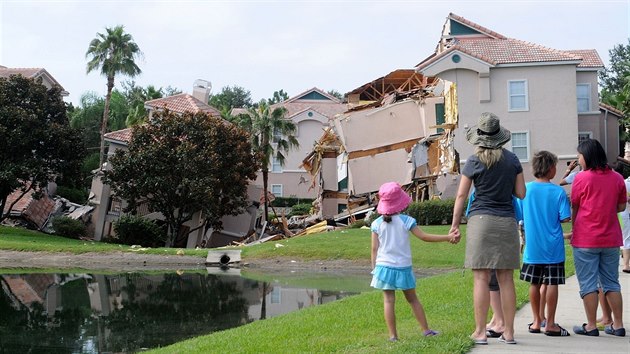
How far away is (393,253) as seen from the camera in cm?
878

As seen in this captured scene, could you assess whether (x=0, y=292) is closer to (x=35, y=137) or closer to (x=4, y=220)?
(x=35, y=137)

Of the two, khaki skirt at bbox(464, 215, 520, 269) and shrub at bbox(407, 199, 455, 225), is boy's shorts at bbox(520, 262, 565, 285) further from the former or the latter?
shrub at bbox(407, 199, 455, 225)

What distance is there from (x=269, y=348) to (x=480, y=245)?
3104 millimetres

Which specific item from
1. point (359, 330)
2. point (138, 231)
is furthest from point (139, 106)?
point (359, 330)

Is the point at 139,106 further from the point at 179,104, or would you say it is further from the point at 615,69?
the point at 615,69

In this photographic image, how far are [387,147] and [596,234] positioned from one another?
3922 centimetres

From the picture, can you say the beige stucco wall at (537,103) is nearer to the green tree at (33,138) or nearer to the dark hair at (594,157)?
the green tree at (33,138)

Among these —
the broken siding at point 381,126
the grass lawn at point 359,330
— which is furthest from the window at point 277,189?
the grass lawn at point 359,330

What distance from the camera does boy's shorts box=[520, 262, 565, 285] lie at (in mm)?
8773

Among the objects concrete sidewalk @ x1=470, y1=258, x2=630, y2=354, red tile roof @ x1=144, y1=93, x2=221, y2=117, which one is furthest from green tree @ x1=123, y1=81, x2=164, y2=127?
concrete sidewalk @ x1=470, y1=258, x2=630, y2=354

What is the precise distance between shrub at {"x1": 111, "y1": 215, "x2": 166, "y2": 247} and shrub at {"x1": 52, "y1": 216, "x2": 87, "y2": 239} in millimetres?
3321

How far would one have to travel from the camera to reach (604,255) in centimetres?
875

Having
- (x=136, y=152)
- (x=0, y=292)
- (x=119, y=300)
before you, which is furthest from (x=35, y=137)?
(x=119, y=300)

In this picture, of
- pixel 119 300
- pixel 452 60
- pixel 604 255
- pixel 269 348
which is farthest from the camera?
pixel 452 60
